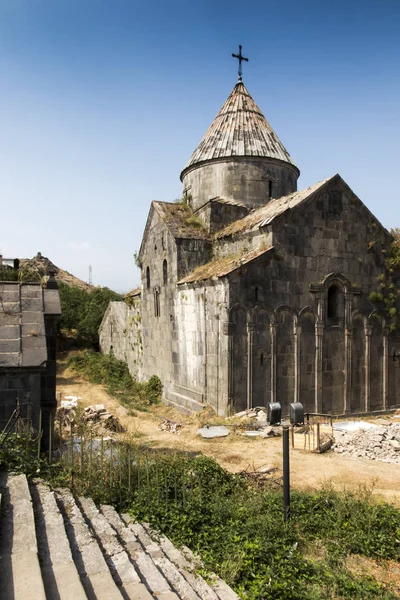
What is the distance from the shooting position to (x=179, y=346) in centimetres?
1436

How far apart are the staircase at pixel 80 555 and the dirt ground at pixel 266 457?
340 centimetres

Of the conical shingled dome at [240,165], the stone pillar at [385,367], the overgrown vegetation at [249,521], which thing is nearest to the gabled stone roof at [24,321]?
the overgrown vegetation at [249,521]

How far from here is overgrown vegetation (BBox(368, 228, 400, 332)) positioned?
14250 mm

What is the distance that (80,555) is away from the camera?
13.7 ft

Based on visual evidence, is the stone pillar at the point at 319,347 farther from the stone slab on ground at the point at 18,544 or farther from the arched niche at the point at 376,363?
the stone slab on ground at the point at 18,544

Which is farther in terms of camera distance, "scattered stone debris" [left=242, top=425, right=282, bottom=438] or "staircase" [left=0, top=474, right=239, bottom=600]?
"scattered stone debris" [left=242, top=425, right=282, bottom=438]

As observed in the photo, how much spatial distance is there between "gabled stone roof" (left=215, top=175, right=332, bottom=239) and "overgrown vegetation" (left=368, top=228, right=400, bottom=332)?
9.81ft

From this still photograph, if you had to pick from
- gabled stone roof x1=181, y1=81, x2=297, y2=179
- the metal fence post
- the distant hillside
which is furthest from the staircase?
the distant hillside

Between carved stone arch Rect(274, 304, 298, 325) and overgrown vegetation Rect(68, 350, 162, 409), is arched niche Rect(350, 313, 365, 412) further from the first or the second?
overgrown vegetation Rect(68, 350, 162, 409)

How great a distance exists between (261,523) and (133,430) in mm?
6572

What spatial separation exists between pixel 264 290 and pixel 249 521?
297 inches

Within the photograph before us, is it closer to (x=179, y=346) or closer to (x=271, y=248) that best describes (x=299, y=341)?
(x=271, y=248)

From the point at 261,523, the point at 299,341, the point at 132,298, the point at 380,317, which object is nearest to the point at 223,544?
the point at 261,523

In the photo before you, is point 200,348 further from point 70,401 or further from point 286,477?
point 286,477
